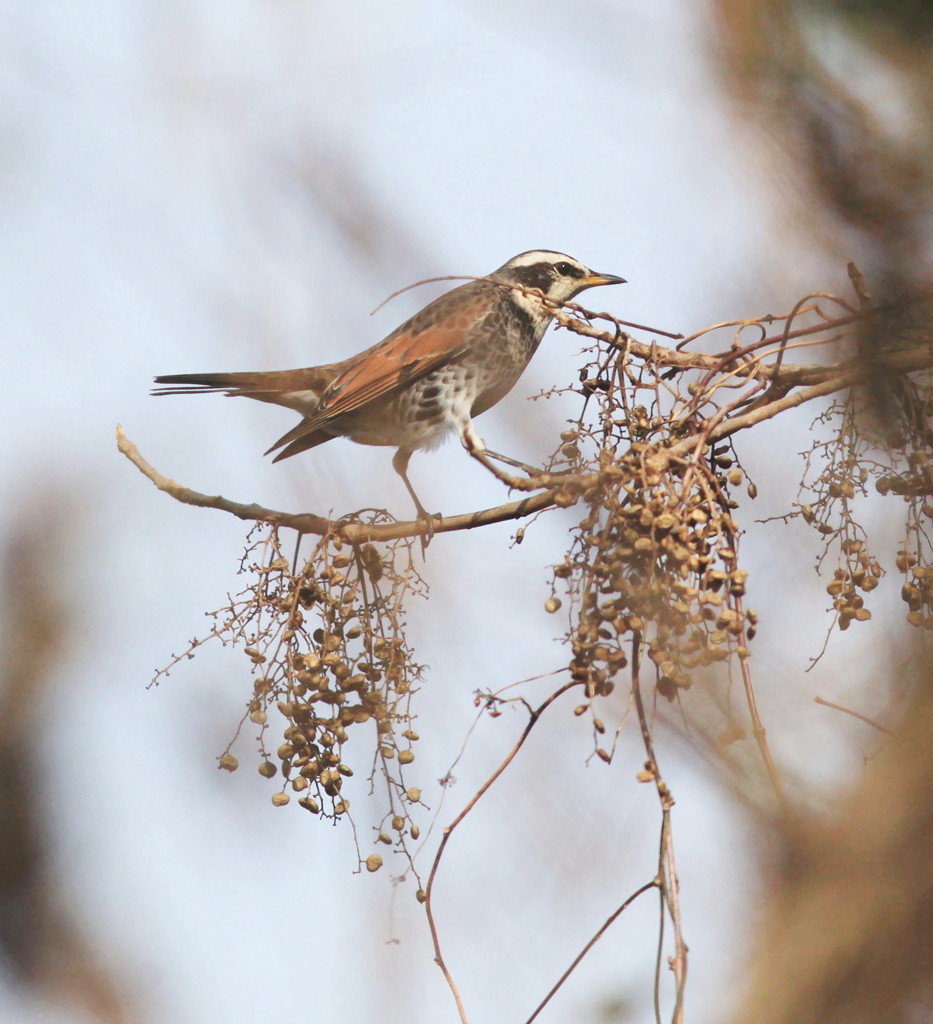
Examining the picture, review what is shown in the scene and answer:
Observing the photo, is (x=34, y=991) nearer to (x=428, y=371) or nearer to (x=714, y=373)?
(x=428, y=371)

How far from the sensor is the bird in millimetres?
5863

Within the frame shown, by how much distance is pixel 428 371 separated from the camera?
19.5 ft

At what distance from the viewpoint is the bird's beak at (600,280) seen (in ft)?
20.5

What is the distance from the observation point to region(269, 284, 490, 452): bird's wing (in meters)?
5.86

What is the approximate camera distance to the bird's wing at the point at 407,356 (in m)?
5.86

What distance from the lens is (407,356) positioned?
236 inches

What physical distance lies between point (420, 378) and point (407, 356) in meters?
0.14

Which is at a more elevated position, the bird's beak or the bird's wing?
the bird's beak

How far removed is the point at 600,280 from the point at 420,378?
1133mm

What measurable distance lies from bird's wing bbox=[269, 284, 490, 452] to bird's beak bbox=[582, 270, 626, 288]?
564 mm

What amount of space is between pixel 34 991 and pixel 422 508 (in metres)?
3.65

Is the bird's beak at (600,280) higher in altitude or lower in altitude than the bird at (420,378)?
higher

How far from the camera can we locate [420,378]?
5.95 meters

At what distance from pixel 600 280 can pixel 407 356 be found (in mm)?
1123
